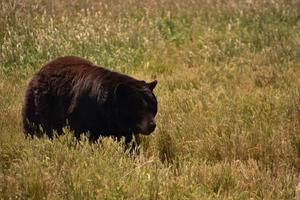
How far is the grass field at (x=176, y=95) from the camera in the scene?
13.2ft

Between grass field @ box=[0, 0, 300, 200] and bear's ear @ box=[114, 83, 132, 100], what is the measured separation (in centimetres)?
56

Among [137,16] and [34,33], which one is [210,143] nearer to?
[34,33]

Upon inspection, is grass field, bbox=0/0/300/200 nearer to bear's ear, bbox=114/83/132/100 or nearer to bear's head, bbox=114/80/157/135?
bear's head, bbox=114/80/157/135

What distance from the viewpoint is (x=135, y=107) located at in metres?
5.29

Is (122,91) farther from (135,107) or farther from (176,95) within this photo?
(176,95)

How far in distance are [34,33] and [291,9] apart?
547 centimetres

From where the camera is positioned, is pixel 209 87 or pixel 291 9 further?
pixel 291 9

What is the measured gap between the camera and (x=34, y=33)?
10.2 m

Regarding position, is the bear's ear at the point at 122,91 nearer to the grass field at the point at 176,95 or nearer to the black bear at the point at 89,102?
the black bear at the point at 89,102

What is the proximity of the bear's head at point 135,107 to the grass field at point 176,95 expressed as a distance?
0.87ft

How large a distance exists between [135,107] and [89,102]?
19.7 inches

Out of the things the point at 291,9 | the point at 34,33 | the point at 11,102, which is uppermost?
the point at 291,9

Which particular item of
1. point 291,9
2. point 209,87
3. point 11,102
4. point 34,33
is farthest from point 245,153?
point 291,9

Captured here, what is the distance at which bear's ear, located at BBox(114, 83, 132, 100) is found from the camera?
522 cm
